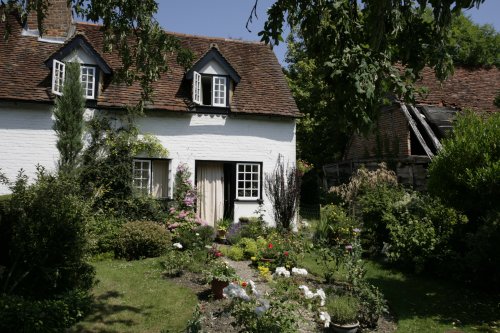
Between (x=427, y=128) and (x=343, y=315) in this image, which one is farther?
(x=427, y=128)

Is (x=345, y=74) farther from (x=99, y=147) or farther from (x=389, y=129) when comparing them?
(x=389, y=129)

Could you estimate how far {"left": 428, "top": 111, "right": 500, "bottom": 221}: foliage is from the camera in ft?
24.9

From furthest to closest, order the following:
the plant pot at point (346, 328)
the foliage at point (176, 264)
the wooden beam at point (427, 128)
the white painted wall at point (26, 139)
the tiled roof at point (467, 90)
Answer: the tiled roof at point (467, 90) → the wooden beam at point (427, 128) → the white painted wall at point (26, 139) → the foliage at point (176, 264) → the plant pot at point (346, 328)

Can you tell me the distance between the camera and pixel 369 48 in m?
4.14

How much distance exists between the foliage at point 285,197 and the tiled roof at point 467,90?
727 cm

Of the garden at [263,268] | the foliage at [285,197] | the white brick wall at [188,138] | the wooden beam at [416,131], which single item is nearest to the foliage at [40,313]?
the garden at [263,268]

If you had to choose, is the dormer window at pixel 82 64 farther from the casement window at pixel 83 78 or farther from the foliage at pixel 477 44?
the foliage at pixel 477 44

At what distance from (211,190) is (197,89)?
3929 mm

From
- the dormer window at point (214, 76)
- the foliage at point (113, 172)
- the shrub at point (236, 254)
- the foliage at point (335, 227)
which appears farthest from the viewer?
the dormer window at point (214, 76)

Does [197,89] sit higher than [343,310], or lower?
higher

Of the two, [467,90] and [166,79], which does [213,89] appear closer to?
[166,79]

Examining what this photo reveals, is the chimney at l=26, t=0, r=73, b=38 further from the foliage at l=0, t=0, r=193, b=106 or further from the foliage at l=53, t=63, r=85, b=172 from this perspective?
the foliage at l=0, t=0, r=193, b=106

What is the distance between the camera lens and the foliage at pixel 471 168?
299 inches

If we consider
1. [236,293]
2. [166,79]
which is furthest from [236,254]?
[166,79]
